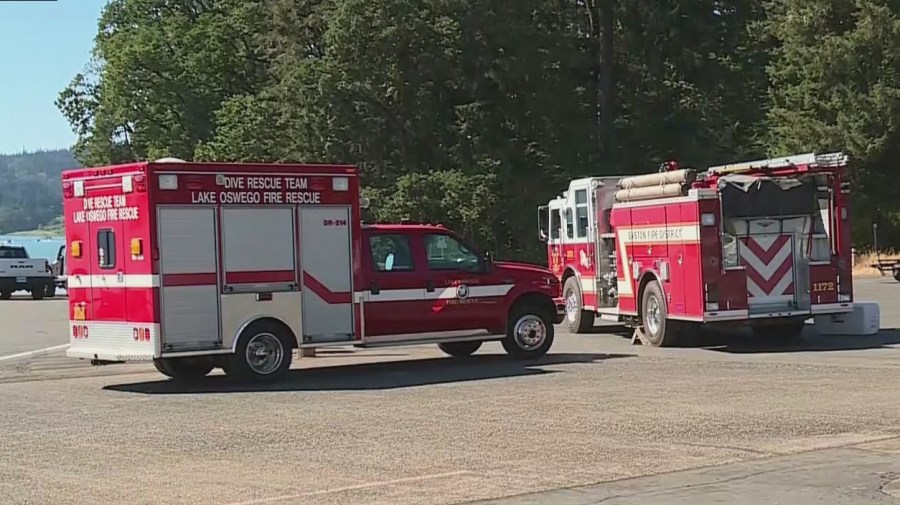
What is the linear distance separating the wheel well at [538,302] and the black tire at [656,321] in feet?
7.56

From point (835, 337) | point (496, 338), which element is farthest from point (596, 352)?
point (835, 337)

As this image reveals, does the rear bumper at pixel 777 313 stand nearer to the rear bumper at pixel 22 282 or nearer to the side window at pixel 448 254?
the side window at pixel 448 254

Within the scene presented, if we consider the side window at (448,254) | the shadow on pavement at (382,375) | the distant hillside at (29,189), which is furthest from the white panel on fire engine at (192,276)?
the distant hillside at (29,189)

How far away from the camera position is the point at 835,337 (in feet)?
72.0

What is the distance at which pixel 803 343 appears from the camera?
21188mm

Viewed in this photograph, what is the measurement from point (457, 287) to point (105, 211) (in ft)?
16.1

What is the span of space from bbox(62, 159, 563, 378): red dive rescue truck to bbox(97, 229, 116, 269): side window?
1 centimetres

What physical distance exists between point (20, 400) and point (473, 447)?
7.05m

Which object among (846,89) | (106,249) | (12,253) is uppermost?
(846,89)

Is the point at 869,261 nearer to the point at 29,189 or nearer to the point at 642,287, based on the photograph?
the point at 642,287

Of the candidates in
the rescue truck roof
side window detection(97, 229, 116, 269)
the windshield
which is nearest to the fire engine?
the rescue truck roof

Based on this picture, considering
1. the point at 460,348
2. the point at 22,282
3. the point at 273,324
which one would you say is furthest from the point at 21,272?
the point at 273,324

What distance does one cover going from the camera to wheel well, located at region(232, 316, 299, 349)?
55.5 feet

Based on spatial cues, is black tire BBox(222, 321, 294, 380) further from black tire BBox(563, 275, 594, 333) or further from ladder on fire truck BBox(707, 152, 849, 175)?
black tire BBox(563, 275, 594, 333)
